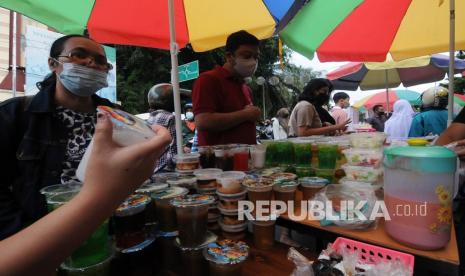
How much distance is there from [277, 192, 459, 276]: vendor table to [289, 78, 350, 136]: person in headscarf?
1932 mm

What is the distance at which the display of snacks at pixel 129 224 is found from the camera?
1134 millimetres

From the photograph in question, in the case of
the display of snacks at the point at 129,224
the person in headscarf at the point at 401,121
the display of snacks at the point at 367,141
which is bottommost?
the display of snacks at the point at 129,224

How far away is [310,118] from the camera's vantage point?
3.28 meters

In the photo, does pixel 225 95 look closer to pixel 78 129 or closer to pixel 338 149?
pixel 338 149

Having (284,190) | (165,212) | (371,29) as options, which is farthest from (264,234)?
(371,29)

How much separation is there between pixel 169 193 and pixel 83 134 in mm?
688

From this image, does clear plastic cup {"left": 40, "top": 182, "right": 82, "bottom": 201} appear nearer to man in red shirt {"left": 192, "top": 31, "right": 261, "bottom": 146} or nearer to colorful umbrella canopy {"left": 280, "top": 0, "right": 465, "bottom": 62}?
man in red shirt {"left": 192, "top": 31, "right": 261, "bottom": 146}

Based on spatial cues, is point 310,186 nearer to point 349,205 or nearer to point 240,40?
point 349,205

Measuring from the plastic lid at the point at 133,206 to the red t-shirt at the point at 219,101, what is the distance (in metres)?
1.16

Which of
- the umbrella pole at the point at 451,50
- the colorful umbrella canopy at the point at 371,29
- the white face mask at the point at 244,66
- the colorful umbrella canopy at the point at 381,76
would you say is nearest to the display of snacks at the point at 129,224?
the white face mask at the point at 244,66

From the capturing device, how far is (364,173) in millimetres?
1489

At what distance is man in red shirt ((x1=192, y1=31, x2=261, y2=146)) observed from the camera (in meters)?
2.25

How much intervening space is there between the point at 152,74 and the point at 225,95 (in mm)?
11389

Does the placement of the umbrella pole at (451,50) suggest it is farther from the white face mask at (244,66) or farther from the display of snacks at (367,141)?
the white face mask at (244,66)
